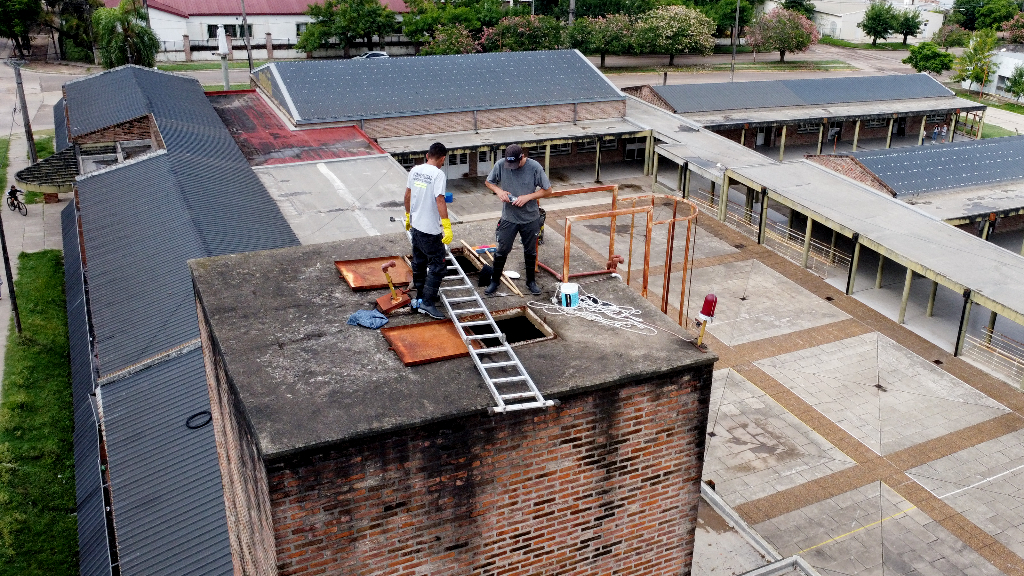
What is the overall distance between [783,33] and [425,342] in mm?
66374

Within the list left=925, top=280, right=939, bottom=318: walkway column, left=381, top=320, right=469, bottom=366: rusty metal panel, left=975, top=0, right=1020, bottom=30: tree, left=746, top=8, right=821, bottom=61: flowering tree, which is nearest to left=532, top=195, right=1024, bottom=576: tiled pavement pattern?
Result: left=925, top=280, right=939, bottom=318: walkway column

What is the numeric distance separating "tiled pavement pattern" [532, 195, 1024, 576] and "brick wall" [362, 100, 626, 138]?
14752mm

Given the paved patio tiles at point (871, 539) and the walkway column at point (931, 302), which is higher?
the walkway column at point (931, 302)

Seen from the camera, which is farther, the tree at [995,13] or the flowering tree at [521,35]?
the tree at [995,13]

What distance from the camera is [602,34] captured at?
2527 inches

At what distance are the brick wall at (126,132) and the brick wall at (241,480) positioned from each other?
23.0m

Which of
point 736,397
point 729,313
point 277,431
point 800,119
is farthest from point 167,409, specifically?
point 800,119

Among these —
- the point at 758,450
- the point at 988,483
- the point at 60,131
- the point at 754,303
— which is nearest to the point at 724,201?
the point at 754,303

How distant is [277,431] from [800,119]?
43269 millimetres

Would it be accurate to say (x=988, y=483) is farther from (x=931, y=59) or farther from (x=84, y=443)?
(x=931, y=59)

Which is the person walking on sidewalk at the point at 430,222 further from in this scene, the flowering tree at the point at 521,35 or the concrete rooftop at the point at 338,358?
the flowering tree at the point at 521,35

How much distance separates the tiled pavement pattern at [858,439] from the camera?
19.6 metres

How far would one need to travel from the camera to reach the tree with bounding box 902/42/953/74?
63.6 metres

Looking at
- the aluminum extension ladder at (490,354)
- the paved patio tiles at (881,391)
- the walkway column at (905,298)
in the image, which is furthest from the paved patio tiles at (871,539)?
the aluminum extension ladder at (490,354)
